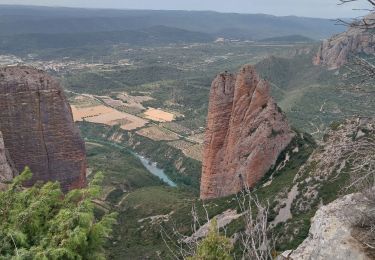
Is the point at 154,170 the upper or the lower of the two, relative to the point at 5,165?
lower

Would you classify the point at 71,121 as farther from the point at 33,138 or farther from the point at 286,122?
the point at 286,122

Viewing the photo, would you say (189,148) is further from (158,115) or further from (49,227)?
(49,227)

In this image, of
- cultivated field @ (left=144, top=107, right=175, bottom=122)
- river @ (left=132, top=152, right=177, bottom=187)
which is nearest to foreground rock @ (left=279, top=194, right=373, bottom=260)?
river @ (left=132, top=152, right=177, bottom=187)

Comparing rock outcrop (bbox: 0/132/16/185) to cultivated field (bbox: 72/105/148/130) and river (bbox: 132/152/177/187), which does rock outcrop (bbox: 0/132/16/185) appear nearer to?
river (bbox: 132/152/177/187)

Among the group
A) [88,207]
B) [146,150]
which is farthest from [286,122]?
[146,150]

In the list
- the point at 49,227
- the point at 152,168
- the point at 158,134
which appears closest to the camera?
the point at 49,227

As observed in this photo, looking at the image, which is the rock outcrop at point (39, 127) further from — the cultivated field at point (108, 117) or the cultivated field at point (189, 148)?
the cultivated field at point (108, 117)

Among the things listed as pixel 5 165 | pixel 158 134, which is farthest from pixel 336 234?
pixel 158 134
